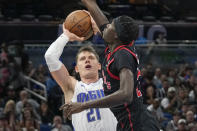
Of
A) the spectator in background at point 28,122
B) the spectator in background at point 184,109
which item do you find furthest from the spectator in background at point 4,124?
the spectator in background at point 184,109

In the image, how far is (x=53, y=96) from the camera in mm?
10500

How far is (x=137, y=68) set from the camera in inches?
159

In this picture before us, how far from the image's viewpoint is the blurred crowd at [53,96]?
376 inches

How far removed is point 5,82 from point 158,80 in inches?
148

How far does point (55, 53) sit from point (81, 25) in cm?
38

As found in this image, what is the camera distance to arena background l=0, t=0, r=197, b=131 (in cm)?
1012

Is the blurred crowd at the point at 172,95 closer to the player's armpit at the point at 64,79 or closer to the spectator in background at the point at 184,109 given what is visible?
the spectator in background at the point at 184,109

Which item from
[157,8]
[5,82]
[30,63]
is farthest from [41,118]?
[157,8]

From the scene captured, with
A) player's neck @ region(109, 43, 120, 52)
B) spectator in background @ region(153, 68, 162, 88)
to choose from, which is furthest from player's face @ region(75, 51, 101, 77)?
spectator in background @ region(153, 68, 162, 88)

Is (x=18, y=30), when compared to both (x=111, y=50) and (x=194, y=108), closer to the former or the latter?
(x=194, y=108)

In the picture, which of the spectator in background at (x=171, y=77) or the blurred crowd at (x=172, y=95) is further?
the spectator in background at (x=171, y=77)

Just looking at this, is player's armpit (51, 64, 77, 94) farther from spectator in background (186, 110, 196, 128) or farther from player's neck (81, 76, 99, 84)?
spectator in background (186, 110, 196, 128)

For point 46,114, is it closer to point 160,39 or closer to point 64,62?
Answer: point 64,62

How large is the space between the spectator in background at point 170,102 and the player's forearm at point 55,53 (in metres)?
6.48
